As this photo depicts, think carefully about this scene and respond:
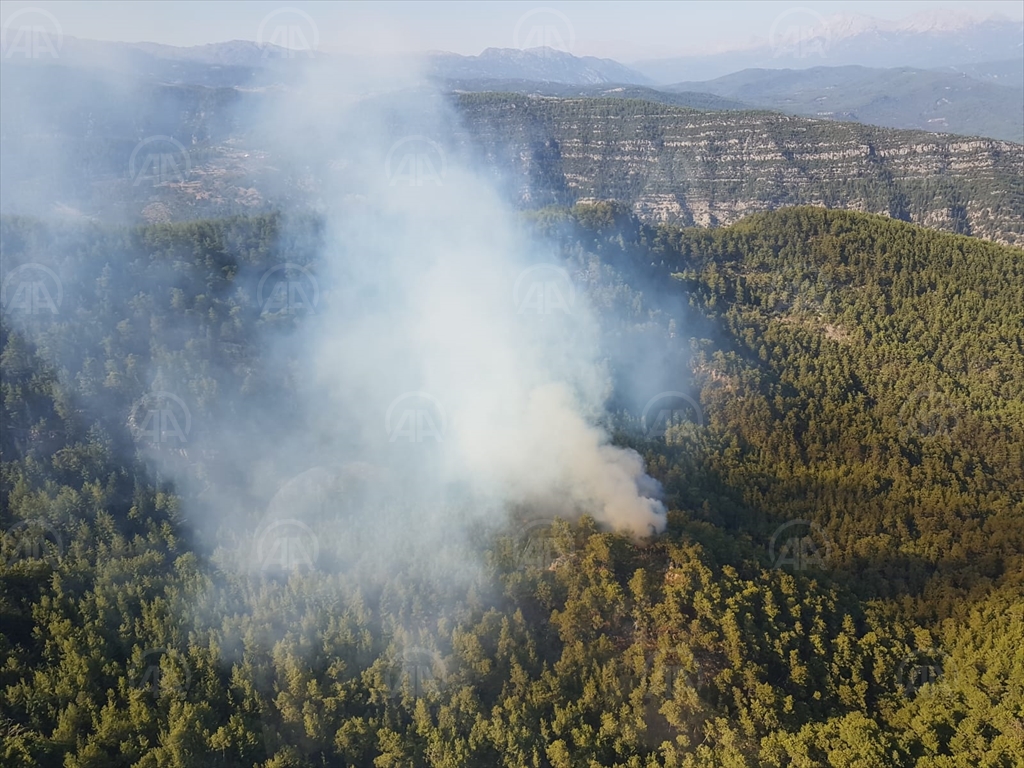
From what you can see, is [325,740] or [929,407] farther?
[929,407]

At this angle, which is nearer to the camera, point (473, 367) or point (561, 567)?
point (561, 567)

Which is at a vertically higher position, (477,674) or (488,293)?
(488,293)

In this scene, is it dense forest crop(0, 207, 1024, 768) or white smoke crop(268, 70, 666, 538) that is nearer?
dense forest crop(0, 207, 1024, 768)

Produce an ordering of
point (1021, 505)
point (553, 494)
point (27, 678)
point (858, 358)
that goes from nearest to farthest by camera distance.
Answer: point (27, 678), point (553, 494), point (1021, 505), point (858, 358)

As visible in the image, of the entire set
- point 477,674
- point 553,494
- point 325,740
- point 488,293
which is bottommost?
point 325,740

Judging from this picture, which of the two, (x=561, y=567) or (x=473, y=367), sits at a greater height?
(x=473, y=367)

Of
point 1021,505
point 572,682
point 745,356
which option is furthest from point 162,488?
point 1021,505

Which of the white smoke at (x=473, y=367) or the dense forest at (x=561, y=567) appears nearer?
the dense forest at (x=561, y=567)

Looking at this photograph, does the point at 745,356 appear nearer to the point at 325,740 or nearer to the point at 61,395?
the point at 325,740
